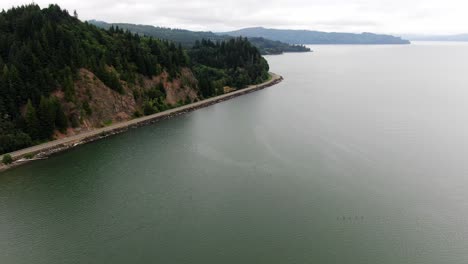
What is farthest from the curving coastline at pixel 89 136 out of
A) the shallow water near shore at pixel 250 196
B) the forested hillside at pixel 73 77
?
the shallow water near shore at pixel 250 196

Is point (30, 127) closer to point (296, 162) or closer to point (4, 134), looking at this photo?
point (4, 134)

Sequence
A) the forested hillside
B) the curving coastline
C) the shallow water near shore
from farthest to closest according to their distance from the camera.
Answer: the forested hillside → the curving coastline → the shallow water near shore

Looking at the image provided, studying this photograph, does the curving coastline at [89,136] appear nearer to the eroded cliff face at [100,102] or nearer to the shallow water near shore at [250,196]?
the eroded cliff face at [100,102]

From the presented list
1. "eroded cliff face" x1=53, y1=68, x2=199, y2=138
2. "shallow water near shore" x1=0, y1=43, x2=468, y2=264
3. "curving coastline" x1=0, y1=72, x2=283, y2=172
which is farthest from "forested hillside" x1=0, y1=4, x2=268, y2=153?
"shallow water near shore" x1=0, y1=43, x2=468, y2=264

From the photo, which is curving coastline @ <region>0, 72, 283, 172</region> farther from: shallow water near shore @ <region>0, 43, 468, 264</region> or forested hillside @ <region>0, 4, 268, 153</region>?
shallow water near shore @ <region>0, 43, 468, 264</region>

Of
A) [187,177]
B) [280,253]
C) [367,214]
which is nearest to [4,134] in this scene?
[187,177]

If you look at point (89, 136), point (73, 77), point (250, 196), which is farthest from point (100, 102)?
point (250, 196)

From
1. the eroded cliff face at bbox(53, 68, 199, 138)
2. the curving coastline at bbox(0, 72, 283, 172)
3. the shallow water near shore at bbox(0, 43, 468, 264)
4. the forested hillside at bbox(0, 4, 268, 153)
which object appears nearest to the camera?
the shallow water near shore at bbox(0, 43, 468, 264)

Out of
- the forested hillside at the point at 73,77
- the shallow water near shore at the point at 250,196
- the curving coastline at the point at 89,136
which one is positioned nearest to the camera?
the shallow water near shore at the point at 250,196
